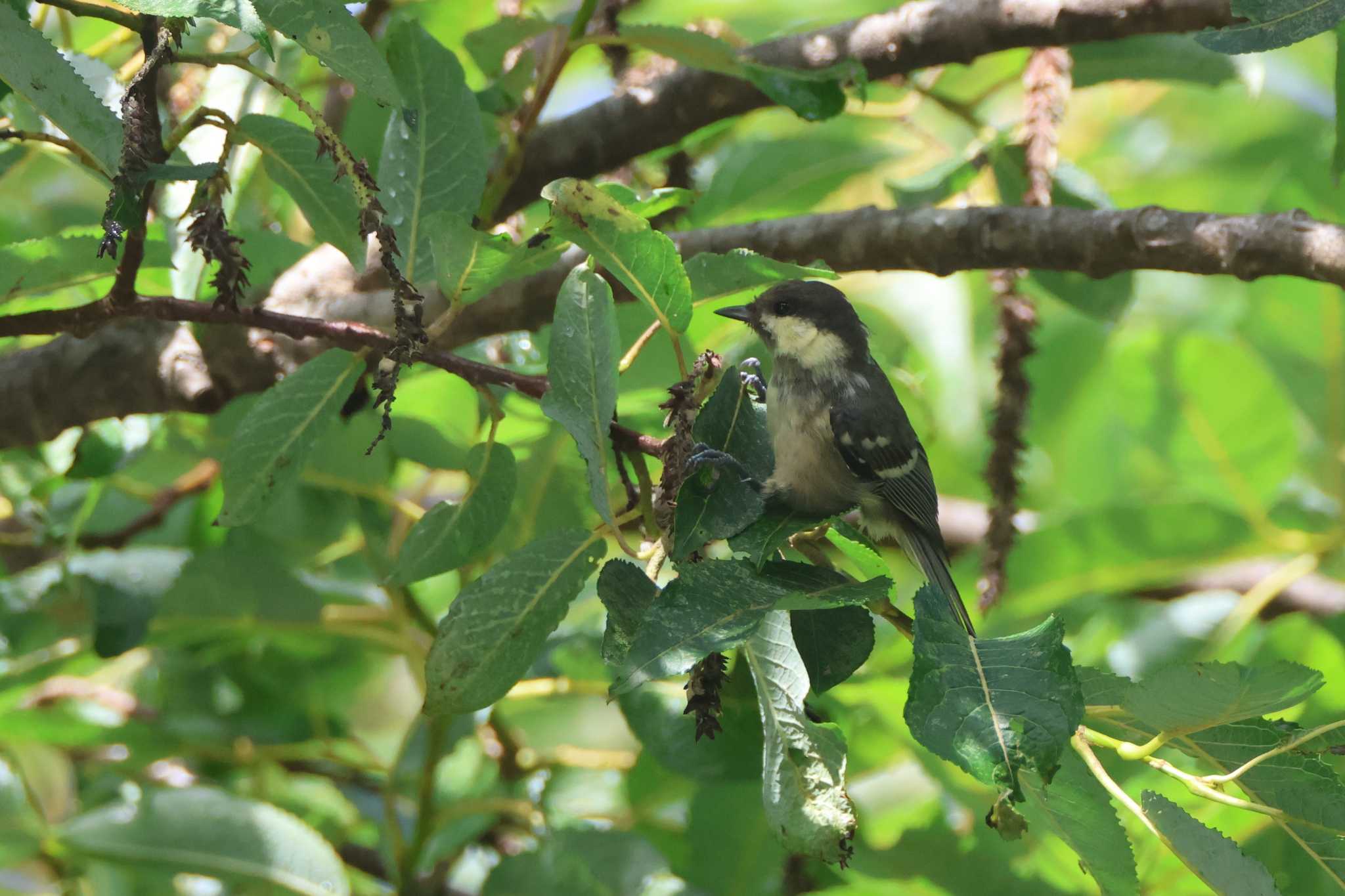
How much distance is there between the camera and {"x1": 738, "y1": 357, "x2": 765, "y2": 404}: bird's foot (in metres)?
2.44

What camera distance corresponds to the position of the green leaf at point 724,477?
1.46 metres

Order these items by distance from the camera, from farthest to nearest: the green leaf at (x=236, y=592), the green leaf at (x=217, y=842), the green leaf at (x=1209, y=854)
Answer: the green leaf at (x=236, y=592) → the green leaf at (x=217, y=842) → the green leaf at (x=1209, y=854)

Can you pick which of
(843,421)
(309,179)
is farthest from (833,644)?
(843,421)

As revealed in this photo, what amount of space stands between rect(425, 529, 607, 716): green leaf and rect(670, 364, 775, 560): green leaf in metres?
0.18

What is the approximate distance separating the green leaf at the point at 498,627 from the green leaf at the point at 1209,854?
71 cm

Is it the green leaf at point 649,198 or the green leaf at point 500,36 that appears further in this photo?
the green leaf at point 500,36

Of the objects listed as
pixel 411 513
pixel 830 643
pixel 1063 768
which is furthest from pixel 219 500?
pixel 1063 768

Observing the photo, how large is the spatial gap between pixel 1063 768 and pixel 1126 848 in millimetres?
134

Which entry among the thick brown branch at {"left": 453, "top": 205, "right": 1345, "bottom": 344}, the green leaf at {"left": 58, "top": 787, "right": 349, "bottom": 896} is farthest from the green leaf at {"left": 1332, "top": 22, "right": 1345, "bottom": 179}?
the green leaf at {"left": 58, "top": 787, "right": 349, "bottom": 896}

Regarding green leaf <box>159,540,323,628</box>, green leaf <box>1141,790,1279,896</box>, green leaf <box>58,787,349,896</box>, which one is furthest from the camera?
green leaf <box>159,540,323,628</box>

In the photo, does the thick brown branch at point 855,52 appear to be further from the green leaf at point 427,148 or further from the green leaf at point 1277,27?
the green leaf at point 1277,27

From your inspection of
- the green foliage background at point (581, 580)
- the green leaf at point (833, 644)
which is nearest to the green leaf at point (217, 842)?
the green foliage background at point (581, 580)

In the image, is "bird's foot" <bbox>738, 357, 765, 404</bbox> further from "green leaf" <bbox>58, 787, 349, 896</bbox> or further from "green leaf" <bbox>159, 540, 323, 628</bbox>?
"green leaf" <bbox>58, 787, 349, 896</bbox>

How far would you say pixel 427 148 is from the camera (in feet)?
6.10
